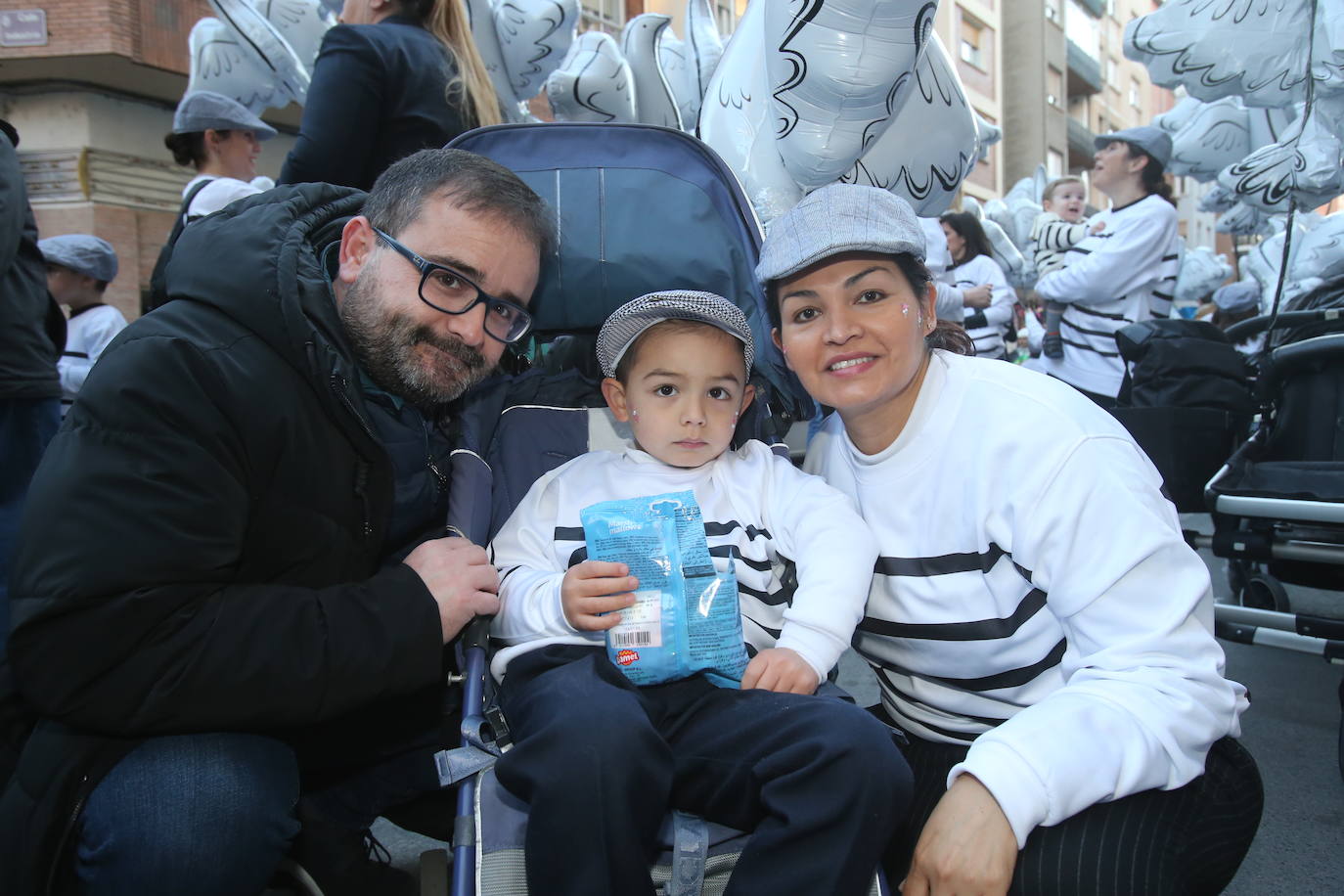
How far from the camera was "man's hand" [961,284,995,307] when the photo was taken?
18.5 feet

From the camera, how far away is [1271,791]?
269 cm

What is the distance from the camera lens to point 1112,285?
4.43m

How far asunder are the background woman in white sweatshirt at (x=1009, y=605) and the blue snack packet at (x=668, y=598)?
300 mm

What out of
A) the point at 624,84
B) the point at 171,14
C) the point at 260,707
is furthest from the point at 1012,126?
the point at 260,707

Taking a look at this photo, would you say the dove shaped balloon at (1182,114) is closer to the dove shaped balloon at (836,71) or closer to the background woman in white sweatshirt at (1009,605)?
the dove shaped balloon at (836,71)

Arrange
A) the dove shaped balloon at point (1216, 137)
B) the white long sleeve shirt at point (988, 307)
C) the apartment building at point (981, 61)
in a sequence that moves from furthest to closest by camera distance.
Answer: the apartment building at point (981, 61) → the dove shaped balloon at point (1216, 137) → the white long sleeve shirt at point (988, 307)

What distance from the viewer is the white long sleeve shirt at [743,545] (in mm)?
1584

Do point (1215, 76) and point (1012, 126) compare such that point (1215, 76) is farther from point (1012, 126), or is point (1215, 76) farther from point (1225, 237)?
point (1225, 237)

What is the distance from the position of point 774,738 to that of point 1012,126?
103ft

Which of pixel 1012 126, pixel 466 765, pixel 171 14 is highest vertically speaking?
pixel 1012 126

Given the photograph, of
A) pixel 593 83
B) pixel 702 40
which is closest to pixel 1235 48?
pixel 702 40

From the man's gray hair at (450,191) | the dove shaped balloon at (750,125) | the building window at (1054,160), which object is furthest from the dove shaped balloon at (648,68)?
Answer: the building window at (1054,160)

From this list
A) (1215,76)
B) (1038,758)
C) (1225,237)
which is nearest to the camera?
(1038,758)

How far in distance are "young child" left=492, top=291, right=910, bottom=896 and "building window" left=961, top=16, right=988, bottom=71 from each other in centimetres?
2529
